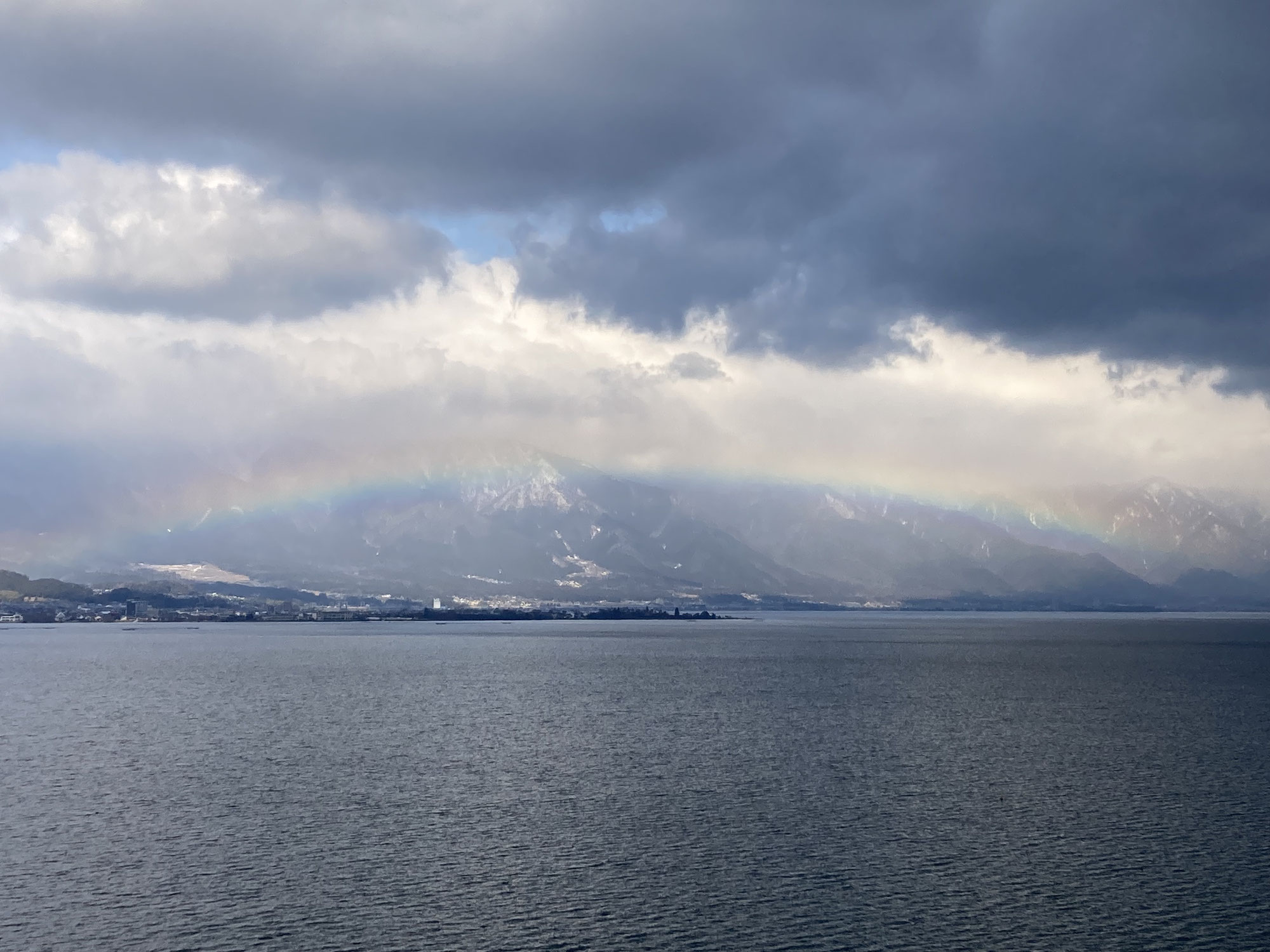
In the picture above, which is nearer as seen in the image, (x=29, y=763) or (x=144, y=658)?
(x=29, y=763)

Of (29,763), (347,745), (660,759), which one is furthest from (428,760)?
(29,763)

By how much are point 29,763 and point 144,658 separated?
126474 mm

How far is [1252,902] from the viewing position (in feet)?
139

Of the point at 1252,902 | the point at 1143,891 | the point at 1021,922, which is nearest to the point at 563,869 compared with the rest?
the point at 1021,922

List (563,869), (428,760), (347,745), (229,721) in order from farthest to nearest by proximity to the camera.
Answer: (229,721)
(347,745)
(428,760)
(563,869)

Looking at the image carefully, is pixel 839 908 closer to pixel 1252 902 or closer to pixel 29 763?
pixel 1252 902

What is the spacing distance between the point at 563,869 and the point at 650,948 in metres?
9.94

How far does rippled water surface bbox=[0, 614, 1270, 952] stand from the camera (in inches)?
1567

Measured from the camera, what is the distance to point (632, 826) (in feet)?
179

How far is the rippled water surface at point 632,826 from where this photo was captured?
39812 millimetres

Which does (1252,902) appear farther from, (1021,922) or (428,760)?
(428,760)

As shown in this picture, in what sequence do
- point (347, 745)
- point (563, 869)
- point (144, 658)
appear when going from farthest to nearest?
point (144, 658), point (347, 745), point (563, 869)

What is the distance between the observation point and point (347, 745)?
81.5 meters

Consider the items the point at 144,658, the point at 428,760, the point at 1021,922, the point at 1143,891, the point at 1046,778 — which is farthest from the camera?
the point at 144,658
